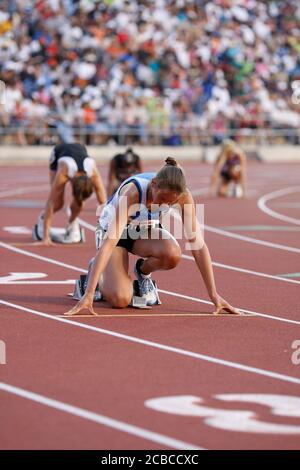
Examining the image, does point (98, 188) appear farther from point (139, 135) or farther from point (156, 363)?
point (139, 135)

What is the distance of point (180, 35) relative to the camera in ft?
105

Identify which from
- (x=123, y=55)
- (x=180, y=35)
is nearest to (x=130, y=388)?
Result: (x=123, y=55)

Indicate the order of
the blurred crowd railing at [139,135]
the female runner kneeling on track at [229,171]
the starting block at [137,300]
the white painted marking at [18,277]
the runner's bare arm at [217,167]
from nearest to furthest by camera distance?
the starting block at [137,300] → the white painted marking at [18,277] → the runner's bare arm at [217,167] → the female runner kneeling on track at [229,171] → the blurred crowd railing at [139,135]

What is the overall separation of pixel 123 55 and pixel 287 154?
22.5ft

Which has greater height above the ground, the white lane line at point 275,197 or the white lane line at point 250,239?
the white lane line at point 250,239

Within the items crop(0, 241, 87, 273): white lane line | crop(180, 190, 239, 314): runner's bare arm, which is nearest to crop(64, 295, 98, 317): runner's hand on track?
crop(180, 190, 239, 314): runner's bare arm

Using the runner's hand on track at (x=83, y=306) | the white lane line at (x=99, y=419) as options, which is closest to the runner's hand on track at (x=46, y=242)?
the runner's hand on track at (x=83, y=306)

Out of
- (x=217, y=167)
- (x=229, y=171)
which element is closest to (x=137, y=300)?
(x=217, y=167)

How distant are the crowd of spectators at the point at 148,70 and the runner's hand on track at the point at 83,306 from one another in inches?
761

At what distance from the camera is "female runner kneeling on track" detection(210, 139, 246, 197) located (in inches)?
840

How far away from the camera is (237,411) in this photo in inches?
243

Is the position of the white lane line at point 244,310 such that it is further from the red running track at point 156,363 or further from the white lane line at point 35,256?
the white lane line at point 35,256

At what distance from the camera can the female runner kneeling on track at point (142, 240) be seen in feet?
27.8
